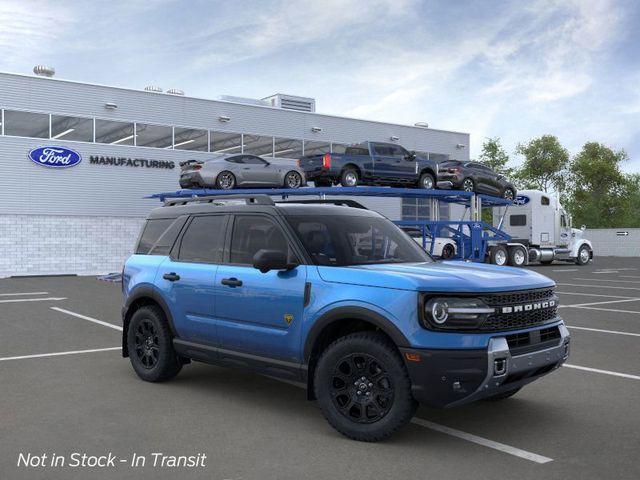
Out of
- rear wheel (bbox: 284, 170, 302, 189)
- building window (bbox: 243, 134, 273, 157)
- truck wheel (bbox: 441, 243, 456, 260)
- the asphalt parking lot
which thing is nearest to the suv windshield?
the asphalt parking lot

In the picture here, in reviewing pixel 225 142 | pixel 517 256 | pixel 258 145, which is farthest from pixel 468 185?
pixel 225 142

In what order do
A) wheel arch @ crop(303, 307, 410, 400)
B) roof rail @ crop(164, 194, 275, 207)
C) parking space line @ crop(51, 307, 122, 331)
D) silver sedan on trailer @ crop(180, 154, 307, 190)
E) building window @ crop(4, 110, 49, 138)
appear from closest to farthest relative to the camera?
wheel arch @ crop(303, 307, 410, 400) → roof rail @ crop(164, 194, 275, 207) → parking space line @ crop(51, 307, 122, 331) → silver sedan on trailer @ crop(180, 154, 307, 190) → building window @ crop(4, 110, 49, 138)

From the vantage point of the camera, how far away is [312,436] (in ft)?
16.3

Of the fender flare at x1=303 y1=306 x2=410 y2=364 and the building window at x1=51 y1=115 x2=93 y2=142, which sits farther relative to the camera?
the building window at x1=51 y1=115 x2=93 y2=142

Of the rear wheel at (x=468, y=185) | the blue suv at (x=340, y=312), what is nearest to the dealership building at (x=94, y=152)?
the rear wheel at (x=468, y=185)

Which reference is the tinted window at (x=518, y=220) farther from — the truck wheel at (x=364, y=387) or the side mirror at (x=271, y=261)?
the truck wheel at (x=364, y=387)

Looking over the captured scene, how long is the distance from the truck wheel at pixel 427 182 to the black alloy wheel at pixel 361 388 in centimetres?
1982

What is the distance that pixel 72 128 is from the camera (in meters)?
27.8

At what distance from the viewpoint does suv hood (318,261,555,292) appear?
467 centimetres

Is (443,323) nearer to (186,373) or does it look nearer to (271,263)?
(271,263)

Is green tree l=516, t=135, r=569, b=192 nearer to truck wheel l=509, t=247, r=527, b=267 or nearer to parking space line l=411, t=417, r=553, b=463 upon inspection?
truck wheel l=509, t=247, r=527, b=267

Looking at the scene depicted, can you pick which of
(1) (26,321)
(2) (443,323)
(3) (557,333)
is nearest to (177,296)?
(2) (443,323)

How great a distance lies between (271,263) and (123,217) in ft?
83.0

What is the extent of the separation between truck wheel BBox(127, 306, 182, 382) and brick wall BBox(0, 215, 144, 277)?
22.1 m
